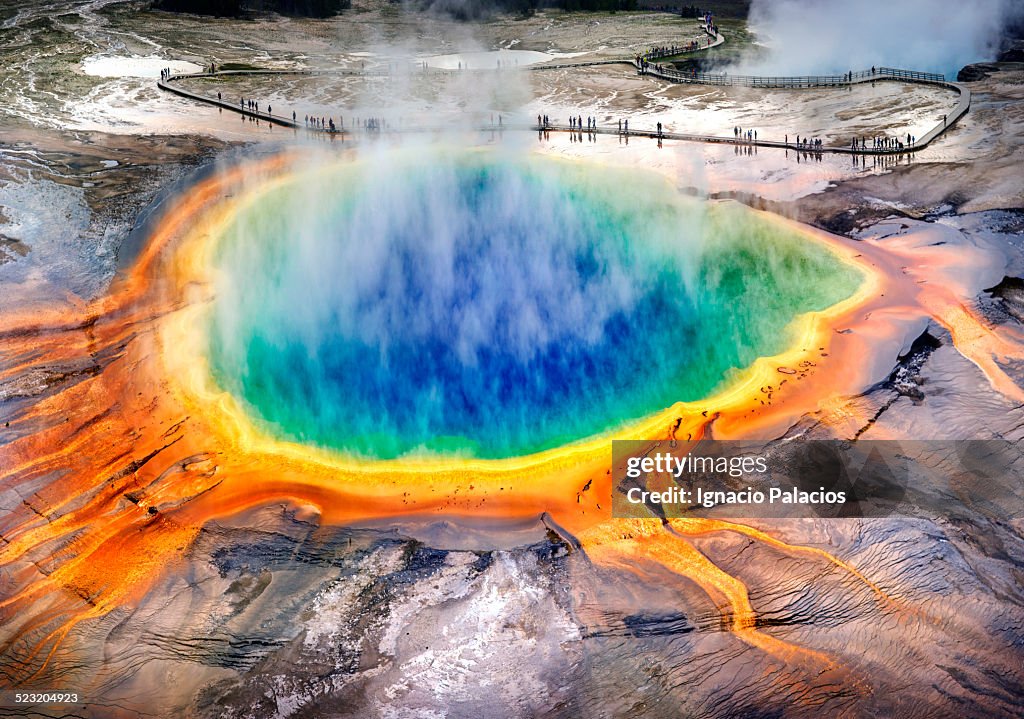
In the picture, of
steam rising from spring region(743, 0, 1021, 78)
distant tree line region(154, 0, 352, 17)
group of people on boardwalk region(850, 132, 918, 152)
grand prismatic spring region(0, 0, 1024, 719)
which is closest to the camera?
grand prismatic spring region(0, 0, 1024, 719)

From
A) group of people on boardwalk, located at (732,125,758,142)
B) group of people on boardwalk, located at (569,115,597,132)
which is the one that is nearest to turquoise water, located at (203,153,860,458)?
group of people on boardwalk, located at (732,125,758,142)

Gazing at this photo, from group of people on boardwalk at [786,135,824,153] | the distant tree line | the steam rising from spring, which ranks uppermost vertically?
the distant tree line

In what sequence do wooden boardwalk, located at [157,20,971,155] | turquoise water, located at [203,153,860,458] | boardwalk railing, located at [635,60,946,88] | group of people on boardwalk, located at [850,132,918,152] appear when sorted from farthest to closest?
boardwalk railing, located at [635,60,946,88] → wooden boardwalk, located at [157,20,971,155] → group of people on boardwalk, located at [850,132,918,152] → turquoise water, located at [203,153,860,458]

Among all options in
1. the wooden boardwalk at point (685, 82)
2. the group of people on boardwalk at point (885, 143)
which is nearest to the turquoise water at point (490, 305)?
the wooden boardwalk at point (685, 82)

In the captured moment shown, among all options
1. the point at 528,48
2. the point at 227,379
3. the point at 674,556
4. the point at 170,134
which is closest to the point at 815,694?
the point at 674,556

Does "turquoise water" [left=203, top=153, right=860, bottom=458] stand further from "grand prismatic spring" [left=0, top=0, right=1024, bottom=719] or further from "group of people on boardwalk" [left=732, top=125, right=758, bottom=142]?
"group of people on boardwalk" [left=732, top=125, right=758, bottom=142]

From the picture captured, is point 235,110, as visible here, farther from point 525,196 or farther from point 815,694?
point 815,694
